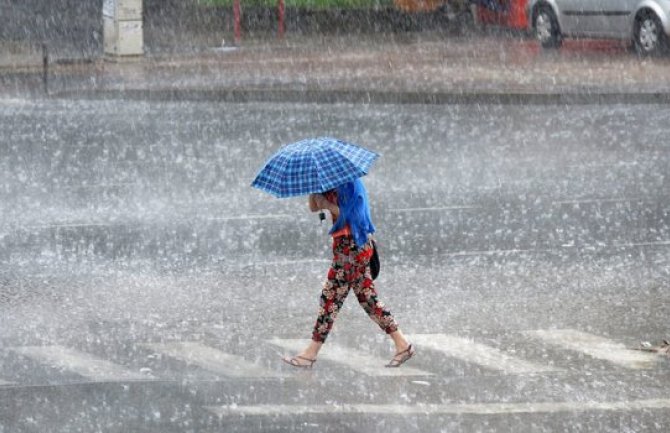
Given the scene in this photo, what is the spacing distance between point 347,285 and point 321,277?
227 cm

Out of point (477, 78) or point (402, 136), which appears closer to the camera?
point (402, 136)

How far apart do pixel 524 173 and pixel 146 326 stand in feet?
20.6

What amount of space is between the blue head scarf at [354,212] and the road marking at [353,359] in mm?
687

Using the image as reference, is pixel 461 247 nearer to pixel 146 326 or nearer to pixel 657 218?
pixel 657 218

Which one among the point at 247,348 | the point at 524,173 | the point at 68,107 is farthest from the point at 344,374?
the point at 68,107

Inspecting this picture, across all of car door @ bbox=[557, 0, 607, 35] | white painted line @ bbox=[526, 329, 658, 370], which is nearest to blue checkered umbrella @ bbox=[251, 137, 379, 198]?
white painted line @ bbox=[526, 329, 658, 370]

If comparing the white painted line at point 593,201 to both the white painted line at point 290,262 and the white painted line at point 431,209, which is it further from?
the white painted line at point 290,262

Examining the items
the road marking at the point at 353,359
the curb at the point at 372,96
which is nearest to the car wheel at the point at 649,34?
the curb at the point at 372,96

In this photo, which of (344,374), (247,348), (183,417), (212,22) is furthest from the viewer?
(212,22)

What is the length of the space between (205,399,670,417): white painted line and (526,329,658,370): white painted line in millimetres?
747

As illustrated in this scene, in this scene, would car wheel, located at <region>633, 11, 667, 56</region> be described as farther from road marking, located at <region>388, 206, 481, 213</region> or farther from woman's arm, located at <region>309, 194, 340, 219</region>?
woman's arm, located at <region>309, 194, 340, 219</region>

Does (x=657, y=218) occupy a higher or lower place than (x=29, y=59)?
higher

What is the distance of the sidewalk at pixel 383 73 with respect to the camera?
68.6 feet

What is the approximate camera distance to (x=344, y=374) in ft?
27.0
